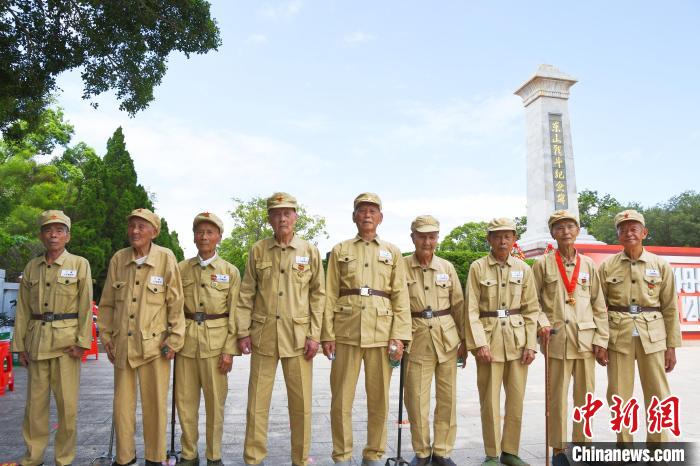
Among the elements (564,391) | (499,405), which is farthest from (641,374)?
(499,405)

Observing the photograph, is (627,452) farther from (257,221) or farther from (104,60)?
(257,221)

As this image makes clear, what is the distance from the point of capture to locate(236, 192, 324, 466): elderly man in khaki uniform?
4.43 meters

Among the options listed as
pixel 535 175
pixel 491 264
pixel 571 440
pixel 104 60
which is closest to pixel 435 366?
pixel 491 264

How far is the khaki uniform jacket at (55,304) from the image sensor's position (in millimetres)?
4539

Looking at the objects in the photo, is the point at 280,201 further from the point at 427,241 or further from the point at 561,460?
the point at 561,460

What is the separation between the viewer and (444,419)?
463cm

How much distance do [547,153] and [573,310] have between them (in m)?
17.7

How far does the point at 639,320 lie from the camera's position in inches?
190

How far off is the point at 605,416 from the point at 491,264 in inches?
130

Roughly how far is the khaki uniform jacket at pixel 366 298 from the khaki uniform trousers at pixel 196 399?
949 mm

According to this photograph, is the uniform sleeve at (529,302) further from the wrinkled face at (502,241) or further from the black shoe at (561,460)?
the black shoe at (561,460)

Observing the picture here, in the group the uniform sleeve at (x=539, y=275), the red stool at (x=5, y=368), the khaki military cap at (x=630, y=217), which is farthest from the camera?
the red stool at (x=5, y=368)

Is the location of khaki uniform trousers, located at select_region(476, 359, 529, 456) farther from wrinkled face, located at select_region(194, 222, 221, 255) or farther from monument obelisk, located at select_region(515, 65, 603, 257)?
monument obelisk, located at select_region(515, 65, 603, 257)

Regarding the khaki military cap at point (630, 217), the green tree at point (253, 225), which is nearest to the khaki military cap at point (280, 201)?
the khaki military cap at point (630, 217)
